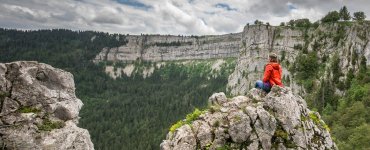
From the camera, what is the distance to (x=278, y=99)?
23688 mm

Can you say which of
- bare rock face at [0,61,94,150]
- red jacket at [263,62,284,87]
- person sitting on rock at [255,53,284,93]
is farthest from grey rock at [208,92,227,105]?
bare rock face at [0,61,94,150]

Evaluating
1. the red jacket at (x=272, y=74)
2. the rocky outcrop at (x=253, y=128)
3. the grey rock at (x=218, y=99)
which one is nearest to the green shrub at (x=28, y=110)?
the rocky outcrop at (x=253, y=128)

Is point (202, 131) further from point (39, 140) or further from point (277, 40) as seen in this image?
point (277, 40)

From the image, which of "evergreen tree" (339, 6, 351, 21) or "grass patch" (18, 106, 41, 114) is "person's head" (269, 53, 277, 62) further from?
"evergreen tree" (339, 6, 351, 21)

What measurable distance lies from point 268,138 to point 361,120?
63.4 m

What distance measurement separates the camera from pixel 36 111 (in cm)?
2595

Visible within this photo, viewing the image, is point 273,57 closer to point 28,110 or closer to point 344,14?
point 28,110

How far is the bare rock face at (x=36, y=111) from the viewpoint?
24562mm

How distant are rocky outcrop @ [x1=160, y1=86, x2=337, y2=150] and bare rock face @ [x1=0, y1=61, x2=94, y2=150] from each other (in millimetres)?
7410

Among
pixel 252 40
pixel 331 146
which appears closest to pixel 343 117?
pixel 331 146

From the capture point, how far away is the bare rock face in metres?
24.6

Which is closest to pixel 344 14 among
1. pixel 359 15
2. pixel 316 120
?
pixel 359 15

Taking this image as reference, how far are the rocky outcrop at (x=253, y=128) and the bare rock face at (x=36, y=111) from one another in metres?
7.41

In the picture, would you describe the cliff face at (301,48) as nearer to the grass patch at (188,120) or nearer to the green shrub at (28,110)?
the grass patch at (188,120)
